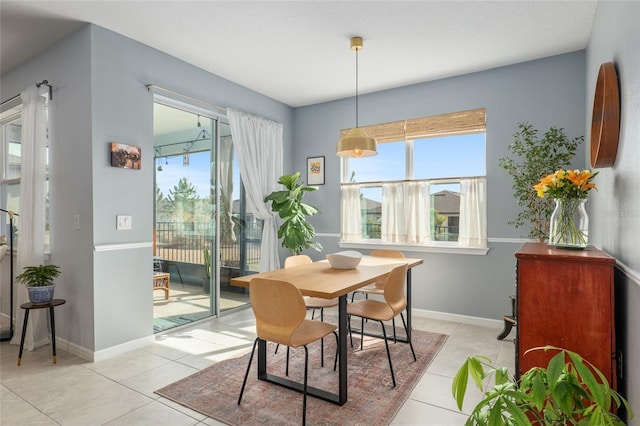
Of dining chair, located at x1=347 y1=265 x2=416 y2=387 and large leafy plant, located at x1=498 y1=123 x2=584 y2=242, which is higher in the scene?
large leafy plant, located at x1=498 y1=123 x2=584 y2=242

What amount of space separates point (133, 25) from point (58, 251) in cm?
216

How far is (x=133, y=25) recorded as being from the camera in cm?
302

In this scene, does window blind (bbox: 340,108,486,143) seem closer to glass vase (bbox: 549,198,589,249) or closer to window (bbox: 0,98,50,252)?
glass vase (bbox: 549,198,589,249)

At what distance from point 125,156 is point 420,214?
3215mm

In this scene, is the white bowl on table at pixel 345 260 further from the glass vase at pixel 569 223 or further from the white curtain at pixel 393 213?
the white curtain at pixel 393 213

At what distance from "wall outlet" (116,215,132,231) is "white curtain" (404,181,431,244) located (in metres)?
3.07

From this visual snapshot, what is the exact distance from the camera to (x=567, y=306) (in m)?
1.65

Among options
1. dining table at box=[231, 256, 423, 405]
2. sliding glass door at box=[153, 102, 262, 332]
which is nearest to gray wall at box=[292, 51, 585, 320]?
dining table at box=[231, 256, 423, 405]

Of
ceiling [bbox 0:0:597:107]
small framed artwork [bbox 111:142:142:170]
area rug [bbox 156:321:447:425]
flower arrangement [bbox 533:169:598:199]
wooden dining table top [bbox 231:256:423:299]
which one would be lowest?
area rug [bbox 156:321:447:425]

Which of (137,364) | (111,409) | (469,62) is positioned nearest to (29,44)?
(137,364)

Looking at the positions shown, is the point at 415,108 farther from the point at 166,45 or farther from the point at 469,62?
the point at 166,45

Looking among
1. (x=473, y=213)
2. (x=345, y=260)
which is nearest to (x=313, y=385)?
(x=345, y=260)

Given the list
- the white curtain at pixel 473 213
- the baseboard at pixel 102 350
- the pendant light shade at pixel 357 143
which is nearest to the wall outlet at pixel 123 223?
the baseboard at pixel 102 350

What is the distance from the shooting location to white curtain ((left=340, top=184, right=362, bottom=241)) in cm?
481
